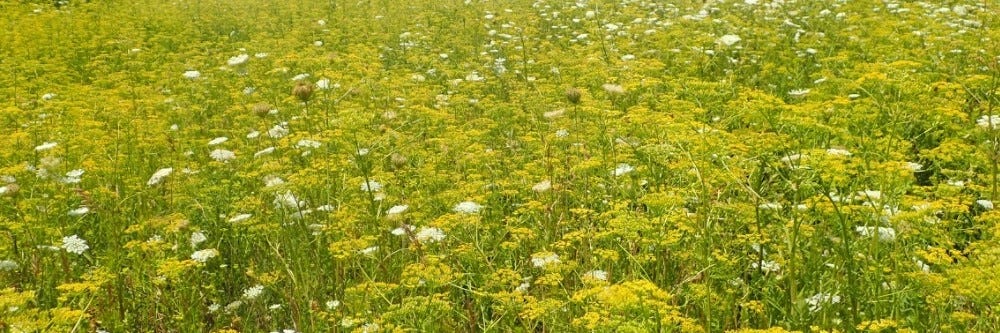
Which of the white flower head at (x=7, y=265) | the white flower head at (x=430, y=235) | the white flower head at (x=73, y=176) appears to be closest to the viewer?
the white flower head at (x=430, y=235)

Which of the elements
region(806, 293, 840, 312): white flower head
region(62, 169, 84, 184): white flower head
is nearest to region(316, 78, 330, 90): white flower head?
region(62, 169, 84, 184): white flower head

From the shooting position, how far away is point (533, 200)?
3.54m

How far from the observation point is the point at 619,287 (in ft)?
5.83

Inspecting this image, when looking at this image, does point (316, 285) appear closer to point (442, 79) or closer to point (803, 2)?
point (442, 79)

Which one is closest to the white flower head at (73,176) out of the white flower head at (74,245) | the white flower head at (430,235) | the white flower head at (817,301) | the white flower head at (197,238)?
the white flower head at (74,245)

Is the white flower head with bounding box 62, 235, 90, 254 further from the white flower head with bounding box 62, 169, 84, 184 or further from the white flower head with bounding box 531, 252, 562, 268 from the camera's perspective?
the white flower head with bounding box 531, 252, 562, 268

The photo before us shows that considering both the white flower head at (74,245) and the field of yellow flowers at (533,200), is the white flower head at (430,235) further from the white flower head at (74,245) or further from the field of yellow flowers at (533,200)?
the white flower head at (74,245)

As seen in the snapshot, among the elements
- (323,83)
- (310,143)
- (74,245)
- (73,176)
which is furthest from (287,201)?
(73,176)

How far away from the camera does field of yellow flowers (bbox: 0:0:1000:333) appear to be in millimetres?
2359

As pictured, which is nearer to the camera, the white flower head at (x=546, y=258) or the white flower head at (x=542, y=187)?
the white flower head at (x=546, y=258)

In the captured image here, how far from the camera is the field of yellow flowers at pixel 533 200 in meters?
2.36

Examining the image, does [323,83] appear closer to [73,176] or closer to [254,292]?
[73,176]

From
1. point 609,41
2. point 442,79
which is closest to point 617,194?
point 442,79

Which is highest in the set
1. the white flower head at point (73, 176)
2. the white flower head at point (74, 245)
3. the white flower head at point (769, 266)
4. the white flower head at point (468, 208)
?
the white flower head at point (468, 208)
